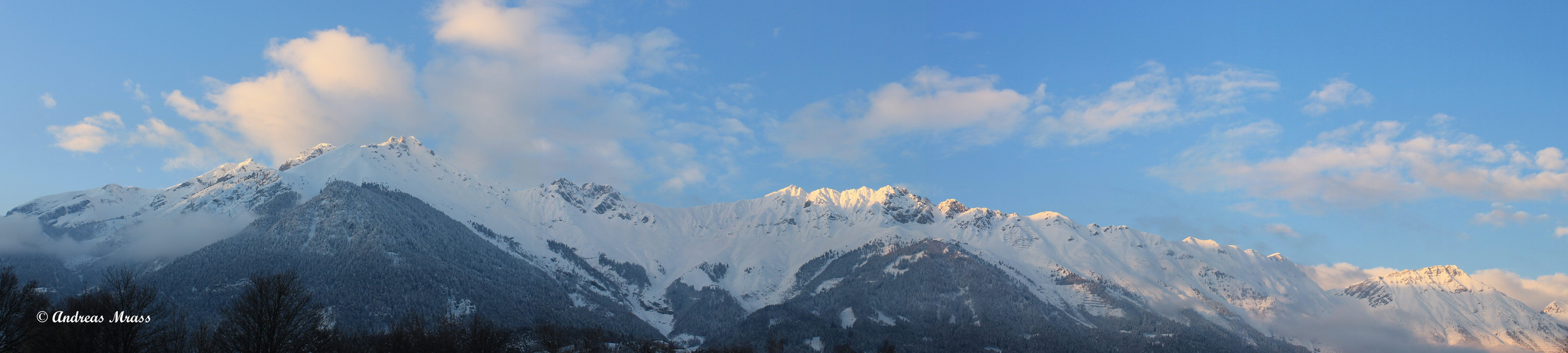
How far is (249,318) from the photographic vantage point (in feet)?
167

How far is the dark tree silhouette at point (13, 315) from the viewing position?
46438mm

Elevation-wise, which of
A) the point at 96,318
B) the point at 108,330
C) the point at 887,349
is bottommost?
the point at 108,330

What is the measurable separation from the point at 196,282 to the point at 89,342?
172830 millimetres

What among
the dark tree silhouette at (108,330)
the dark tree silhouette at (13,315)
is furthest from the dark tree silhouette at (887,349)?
the dark tree silhouette at (13,315)

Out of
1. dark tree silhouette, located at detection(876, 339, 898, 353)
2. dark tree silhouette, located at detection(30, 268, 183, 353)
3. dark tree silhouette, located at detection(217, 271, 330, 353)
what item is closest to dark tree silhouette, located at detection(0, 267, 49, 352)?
dark tree silhouette, located at detection(30, 268, 183, 353)

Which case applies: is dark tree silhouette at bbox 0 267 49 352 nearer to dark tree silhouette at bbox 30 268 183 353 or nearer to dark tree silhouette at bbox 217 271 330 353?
dark tree silhouette at bbox 30 268 183 353

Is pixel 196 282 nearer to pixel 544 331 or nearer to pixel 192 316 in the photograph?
pixel 192 316

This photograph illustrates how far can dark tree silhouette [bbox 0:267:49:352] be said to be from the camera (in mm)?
46438

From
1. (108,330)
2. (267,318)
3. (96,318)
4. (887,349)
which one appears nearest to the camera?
(108,330)

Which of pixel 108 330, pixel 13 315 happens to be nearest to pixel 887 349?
pixel 108 330

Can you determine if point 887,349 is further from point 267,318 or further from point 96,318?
point 96,318

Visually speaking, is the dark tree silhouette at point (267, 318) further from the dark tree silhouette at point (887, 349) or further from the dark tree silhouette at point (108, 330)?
the dark tree silhouette at point (887, 349)

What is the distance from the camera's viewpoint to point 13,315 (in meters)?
48.8

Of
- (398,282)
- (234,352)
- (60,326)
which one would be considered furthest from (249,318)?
(398,282)
